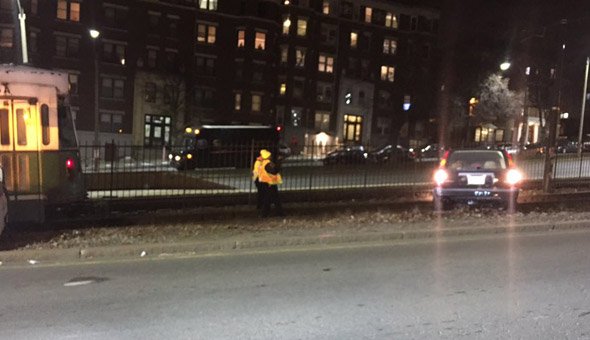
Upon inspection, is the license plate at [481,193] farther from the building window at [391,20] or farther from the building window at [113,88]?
the building window at [391,20]

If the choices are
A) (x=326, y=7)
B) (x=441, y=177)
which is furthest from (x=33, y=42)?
(x=441, y=177)

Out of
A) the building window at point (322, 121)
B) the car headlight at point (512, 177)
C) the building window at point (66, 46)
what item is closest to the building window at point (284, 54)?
the building window at point (322, 121)

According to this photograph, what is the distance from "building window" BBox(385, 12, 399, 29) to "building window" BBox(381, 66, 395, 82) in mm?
4766

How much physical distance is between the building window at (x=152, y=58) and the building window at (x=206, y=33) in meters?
4.34

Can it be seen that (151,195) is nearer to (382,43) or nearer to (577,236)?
(577,236)

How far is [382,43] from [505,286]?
195ft

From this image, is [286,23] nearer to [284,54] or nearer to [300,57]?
[284,54]

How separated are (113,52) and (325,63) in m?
22.5

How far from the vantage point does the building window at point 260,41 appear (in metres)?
53.8

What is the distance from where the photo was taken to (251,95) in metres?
54.2

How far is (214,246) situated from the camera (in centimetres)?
934

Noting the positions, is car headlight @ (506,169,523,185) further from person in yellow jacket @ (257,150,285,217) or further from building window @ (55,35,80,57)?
building window @ (55,35,80,57)

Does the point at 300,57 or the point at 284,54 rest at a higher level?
the point at 284,54

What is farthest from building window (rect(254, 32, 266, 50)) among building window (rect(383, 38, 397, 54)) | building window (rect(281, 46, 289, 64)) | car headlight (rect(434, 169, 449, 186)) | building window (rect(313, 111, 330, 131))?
car headlight (rect(434, 169, 449, 186))
